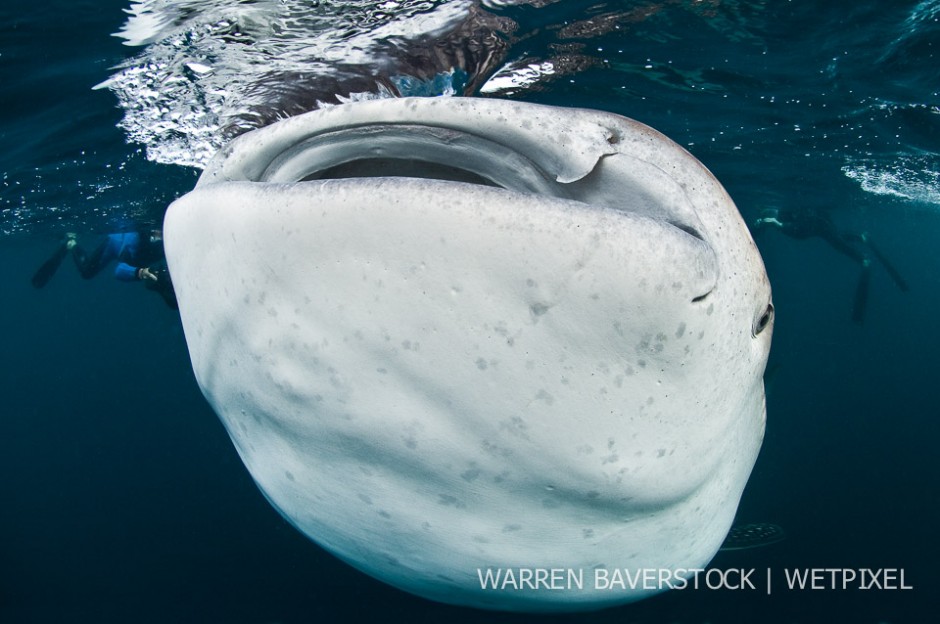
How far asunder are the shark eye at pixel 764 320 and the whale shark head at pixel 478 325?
1 centimetres

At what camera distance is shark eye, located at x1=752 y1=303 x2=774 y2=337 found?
1.49 meters

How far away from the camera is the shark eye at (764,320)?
1.49 metres

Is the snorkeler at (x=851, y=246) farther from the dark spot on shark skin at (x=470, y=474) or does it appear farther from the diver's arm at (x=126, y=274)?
the diver's arm at (x=126, y=274)

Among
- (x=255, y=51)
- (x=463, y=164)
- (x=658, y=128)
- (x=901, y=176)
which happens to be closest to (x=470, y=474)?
(x=463, y=164)

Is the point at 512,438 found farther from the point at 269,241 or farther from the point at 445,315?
the point at 269,241

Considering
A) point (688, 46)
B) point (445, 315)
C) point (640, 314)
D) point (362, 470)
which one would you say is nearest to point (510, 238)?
point (445, 315)

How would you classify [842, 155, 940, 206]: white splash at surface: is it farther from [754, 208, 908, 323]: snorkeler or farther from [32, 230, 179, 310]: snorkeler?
[32, 230, 179, 310]: snorkeler

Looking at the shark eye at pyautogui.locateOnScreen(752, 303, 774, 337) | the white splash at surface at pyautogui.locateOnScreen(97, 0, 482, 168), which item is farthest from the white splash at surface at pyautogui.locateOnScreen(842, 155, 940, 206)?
the shark eye at pyautogui.locateOnScreen(752, 303, 774, 337)

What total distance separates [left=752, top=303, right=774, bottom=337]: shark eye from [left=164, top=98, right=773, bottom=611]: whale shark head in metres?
0.01

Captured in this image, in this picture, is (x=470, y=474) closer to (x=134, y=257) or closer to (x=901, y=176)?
(x=134, y=257)

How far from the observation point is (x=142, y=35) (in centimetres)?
469

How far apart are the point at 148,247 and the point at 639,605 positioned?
11900 mm

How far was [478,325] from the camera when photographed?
109 cm

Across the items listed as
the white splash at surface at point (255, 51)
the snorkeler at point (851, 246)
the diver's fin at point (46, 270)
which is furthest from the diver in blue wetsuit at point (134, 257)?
the snorkeler at point (851, 246)
